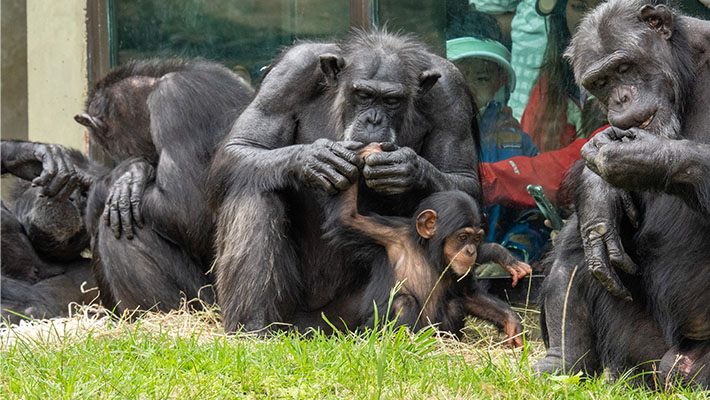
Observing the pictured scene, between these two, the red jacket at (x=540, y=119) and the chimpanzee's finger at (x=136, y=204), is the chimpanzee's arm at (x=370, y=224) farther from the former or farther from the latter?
the red jacket at (x=540, y=119)

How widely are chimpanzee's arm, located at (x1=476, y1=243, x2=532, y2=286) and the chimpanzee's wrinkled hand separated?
70 cm

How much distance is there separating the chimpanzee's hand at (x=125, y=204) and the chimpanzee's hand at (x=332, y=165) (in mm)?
1581

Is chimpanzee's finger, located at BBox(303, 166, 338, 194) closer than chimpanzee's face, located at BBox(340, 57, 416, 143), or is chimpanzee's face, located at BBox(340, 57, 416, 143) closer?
chimpanzee's finger, located at BBox(303, 166, 338, 194)

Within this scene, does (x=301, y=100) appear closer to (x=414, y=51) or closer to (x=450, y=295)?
(x=414, y=51)

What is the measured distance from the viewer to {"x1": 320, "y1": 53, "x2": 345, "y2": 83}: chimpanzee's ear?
5.41m

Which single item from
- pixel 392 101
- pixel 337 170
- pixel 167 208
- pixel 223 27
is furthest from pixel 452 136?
pixel 223 27

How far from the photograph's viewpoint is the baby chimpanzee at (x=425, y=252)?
498 centimetres

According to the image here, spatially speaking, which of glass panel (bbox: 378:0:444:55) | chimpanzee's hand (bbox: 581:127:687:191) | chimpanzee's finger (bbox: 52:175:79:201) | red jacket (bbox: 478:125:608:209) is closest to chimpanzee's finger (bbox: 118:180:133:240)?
chimpanzee's finger (bbox: 52:175:79:201)

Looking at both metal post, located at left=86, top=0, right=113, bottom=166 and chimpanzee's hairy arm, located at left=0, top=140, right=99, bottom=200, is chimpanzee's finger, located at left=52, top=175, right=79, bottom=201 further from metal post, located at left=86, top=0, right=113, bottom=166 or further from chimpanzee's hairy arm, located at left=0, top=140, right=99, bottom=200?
metal post, located at left=86, top=0, right=113, bottom=166

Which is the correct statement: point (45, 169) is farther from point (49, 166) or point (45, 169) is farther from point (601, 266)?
point (601, 266)

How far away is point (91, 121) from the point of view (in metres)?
6.88

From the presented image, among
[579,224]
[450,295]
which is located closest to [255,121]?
[450,295]

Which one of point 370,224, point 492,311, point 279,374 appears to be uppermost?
point 370,224

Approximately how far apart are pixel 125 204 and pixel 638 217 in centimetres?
332
